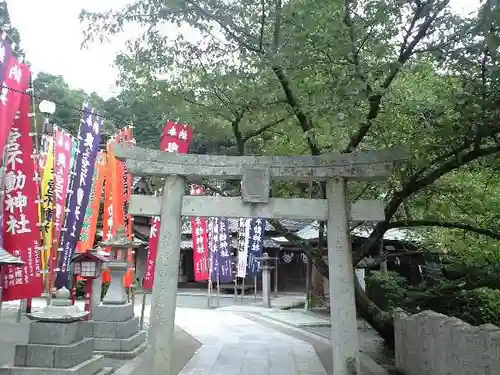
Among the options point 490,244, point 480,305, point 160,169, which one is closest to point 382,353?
point 480,305

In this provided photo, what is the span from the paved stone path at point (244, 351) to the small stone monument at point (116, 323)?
4.58 ft

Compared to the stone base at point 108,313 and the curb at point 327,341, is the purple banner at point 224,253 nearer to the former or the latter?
the curb at point 327,341

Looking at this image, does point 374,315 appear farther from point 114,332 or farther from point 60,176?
point 60,176

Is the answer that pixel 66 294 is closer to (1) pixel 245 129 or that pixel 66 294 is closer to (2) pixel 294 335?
(1) pixel 245 129

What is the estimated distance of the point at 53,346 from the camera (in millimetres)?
6789

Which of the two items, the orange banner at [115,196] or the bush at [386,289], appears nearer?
the orange banner at [115,196]

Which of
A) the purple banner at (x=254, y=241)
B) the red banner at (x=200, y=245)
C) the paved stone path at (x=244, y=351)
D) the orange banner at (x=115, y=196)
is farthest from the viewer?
the purple banner at (x=254, y=241)

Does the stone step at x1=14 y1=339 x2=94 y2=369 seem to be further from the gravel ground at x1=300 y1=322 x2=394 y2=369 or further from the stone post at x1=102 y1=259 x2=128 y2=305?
the gravel ground at x1=300 y1=322 x2=394 y2=369

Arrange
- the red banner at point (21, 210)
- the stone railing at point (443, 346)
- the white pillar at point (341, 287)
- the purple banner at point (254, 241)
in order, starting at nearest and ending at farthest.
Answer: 1. the stone railing at point (443, 346)
2. the white pillar at point (341, 287)
3. the red banner at point (21, 210)
4. the purple banner at point (254, 241)

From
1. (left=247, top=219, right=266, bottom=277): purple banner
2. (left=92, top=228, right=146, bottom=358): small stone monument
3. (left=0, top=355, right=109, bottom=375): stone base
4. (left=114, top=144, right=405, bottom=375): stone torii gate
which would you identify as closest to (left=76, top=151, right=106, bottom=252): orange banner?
(left=92, top=228, right=146, bottom=358): small stone monument

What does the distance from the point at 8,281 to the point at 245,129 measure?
19.2 feet

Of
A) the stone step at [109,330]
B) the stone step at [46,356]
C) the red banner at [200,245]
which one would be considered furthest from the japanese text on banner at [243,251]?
the stone step at [46,356]

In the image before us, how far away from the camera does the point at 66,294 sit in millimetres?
7250

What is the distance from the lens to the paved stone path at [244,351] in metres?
8.73
